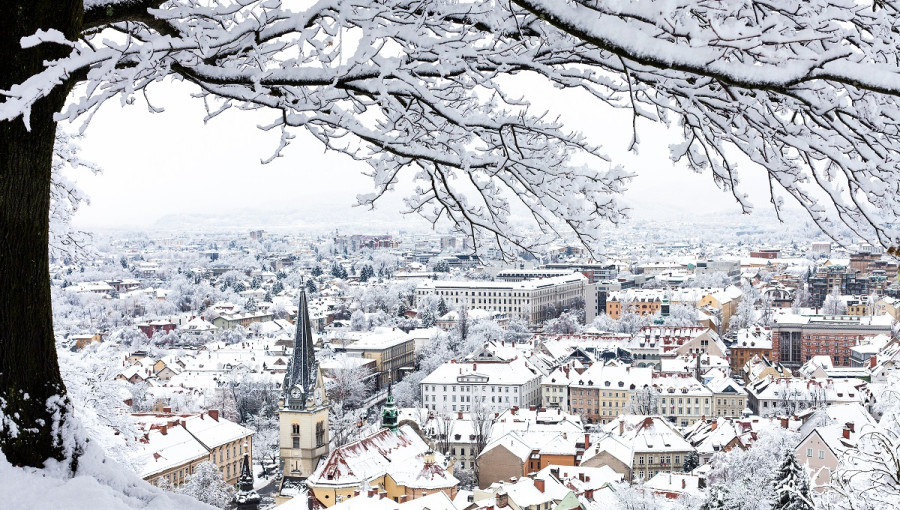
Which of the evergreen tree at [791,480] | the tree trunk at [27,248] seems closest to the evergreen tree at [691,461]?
the evergreen tree at [791,480]

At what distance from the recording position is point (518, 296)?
267 ft

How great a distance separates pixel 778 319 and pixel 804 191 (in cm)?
5691

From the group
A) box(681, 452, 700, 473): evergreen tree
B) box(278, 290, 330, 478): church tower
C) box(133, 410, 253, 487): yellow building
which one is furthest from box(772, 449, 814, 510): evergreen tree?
box(278, 290, 330, 478): church tower

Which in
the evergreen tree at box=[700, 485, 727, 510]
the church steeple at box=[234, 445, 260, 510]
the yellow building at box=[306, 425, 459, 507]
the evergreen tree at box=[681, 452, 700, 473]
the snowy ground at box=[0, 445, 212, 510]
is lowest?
the evergreen tree at box=[681, 452, 700, 473]

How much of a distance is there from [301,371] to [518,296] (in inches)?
1956

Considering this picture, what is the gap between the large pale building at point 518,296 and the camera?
81.2m

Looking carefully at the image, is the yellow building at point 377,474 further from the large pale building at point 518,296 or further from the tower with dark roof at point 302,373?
the large pale building at point 518,296

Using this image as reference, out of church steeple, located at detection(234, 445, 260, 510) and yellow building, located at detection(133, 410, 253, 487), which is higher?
church steeple, located at detection(234, 445, 260, 510)

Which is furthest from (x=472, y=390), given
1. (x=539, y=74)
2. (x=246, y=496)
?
(x=539, y=74)

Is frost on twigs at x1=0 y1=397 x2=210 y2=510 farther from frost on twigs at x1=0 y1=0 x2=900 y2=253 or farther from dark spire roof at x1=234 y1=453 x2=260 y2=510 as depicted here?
dark spire roof at x1=234 y1=453 x2=260 y2=510

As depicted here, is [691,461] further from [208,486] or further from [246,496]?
[246,496]

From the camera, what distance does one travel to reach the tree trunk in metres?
2.62

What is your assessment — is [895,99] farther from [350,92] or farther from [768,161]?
[350,92]

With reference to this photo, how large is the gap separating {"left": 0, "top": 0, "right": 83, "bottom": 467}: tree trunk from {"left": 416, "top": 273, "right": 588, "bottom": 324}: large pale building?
77.4 metres
